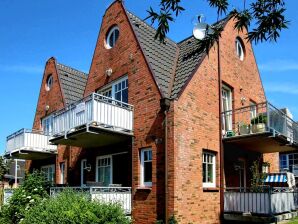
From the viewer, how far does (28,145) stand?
23.0 m

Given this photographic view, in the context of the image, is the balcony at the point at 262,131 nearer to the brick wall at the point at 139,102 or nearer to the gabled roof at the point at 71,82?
the brick wall at the point at 139,102

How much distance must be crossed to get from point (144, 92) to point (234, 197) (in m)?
5.99

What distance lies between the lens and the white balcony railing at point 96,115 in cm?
1555

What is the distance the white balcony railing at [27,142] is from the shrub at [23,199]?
3.21m

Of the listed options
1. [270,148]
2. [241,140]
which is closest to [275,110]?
[241,140]

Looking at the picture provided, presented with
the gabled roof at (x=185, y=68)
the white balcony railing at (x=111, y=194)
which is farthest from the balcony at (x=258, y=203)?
the gabled roof at (x=185, y=68)

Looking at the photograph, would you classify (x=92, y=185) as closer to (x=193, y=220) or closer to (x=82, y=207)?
(x=82, y=207)

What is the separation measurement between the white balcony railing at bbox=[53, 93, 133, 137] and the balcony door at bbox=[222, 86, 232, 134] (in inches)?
184

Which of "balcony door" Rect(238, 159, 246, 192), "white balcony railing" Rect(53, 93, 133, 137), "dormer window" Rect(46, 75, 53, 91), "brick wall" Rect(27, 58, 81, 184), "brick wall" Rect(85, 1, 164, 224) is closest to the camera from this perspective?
"brick wall" Rect(85, 1, 164, 224)

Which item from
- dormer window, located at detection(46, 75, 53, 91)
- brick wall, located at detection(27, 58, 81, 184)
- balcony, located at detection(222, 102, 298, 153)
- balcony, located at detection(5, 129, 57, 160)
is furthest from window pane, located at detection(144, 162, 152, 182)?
dormer window, located at detection(46, 75, 53, 91)

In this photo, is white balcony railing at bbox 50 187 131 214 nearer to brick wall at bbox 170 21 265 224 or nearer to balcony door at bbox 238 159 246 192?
brick wall at bbox 170 21 265 224

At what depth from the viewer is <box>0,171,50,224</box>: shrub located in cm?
1823

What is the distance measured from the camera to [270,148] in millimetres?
19812

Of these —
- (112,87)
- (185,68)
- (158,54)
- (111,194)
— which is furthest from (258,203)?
(112,87)
